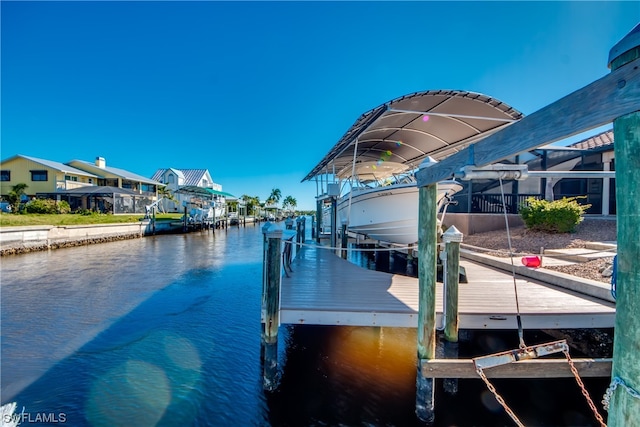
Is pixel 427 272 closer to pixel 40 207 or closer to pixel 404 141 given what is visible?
pixel 404 141

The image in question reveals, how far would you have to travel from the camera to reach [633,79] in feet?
4.98

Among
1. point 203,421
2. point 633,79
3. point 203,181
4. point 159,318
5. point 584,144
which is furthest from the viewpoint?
point 203,181

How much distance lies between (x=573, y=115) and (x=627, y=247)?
0.80m

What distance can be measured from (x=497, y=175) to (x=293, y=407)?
Result: 13.5ft

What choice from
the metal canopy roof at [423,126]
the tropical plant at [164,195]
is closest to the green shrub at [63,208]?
the tropical plant at [164,195]

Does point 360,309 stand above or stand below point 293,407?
above

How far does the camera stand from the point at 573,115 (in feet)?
6.02

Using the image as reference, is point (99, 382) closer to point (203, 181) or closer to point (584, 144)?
point (584, 144)

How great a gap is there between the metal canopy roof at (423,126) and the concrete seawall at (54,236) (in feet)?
56.3

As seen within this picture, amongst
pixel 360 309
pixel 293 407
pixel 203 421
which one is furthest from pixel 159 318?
pixel 360 309

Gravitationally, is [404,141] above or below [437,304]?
above

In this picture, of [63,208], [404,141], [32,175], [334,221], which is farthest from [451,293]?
[32,175]

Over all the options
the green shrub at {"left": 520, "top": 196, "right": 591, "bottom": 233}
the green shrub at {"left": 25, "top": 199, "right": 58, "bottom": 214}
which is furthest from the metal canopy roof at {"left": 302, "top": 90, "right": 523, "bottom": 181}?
the green shrub at {"left": 25, "top": 199, "right": 58, "bottom": 214}

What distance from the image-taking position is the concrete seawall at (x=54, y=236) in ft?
52.5
